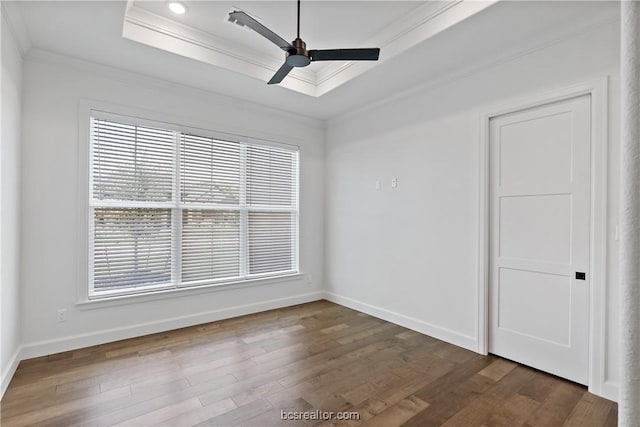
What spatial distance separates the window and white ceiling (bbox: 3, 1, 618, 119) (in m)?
0.68

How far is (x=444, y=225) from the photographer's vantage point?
353 centimetres

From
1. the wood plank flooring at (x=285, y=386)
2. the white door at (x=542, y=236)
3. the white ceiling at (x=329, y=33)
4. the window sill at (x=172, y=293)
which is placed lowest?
the wood plank flooring at (x=285, y=386)

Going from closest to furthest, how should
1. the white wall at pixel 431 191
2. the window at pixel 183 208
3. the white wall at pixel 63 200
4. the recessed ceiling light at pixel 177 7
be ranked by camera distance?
the white wall at pixel 431 191 < the recessed ceiling light at pixel 177 7 < the white wall at pixel 63 200 < the window at pixel 183 208

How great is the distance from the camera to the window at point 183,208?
3420 mm

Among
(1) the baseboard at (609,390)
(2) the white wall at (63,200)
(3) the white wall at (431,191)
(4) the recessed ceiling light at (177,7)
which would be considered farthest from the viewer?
(2) the white wall at (63,200)

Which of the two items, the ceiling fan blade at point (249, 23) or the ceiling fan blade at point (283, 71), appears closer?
the ceiling fan blade at point (249, 23)

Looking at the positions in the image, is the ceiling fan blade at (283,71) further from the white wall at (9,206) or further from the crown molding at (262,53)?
the white wall at (9,206)

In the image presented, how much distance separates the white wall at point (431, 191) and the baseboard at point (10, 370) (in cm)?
352

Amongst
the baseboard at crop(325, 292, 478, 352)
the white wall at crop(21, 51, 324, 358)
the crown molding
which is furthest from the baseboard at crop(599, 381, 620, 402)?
the white wall at crop(21, 51, 324, 358)

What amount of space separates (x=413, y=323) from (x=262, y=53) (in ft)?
11.3

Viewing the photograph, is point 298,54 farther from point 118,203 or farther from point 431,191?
point 118,203

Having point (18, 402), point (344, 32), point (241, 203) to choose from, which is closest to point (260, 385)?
point (18, 402)

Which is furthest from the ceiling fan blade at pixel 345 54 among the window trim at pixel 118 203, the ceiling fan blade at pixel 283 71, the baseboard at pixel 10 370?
the baseboard at pixel 10 370

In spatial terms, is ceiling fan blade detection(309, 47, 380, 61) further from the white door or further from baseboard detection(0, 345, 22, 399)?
baseboard detection(0, 345, 22, 399)
